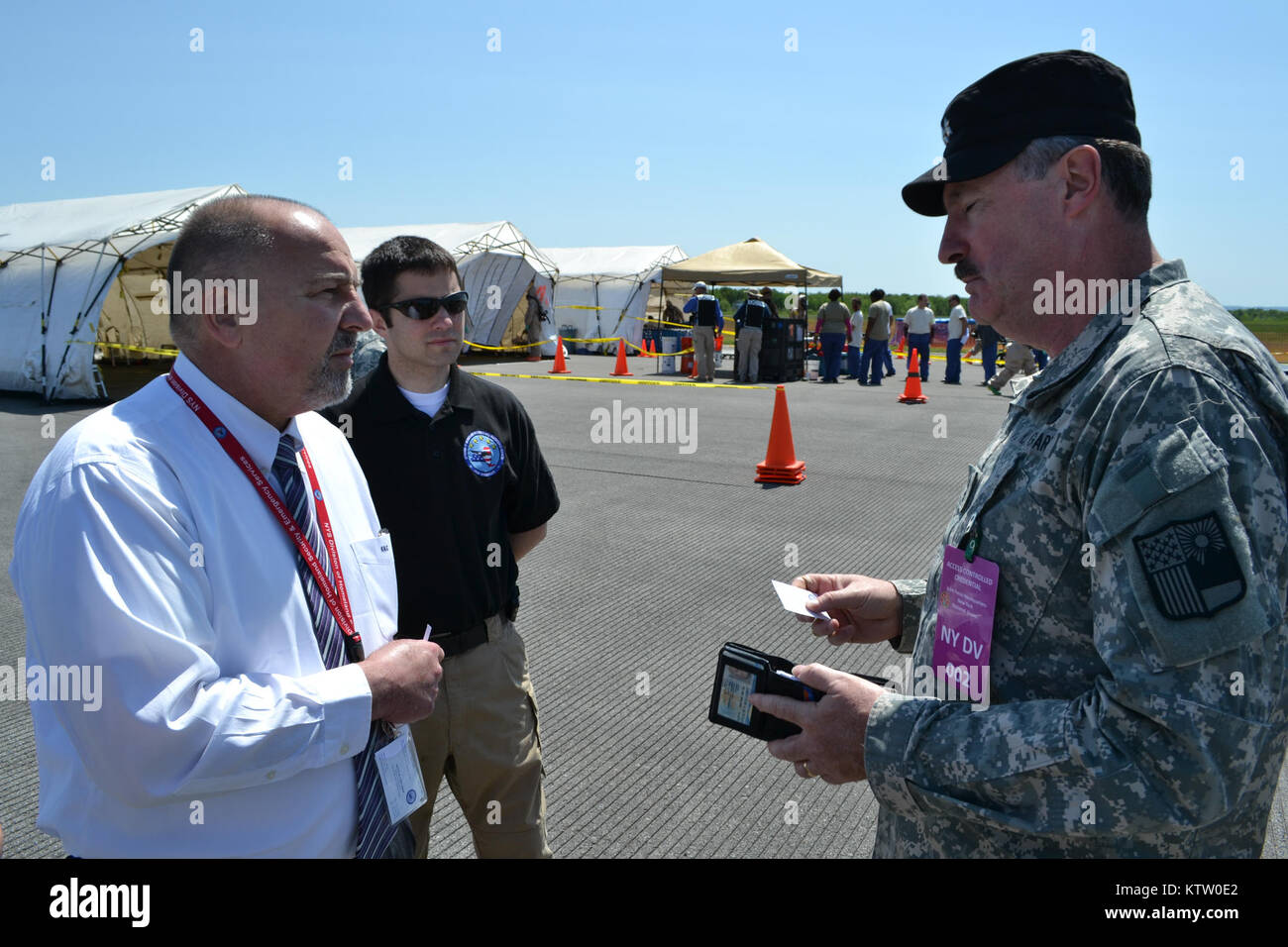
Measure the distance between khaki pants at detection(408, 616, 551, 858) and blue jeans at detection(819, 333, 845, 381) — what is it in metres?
18.3

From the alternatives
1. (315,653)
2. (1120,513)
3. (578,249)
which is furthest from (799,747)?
(578,249)

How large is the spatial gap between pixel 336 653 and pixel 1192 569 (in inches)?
60.2

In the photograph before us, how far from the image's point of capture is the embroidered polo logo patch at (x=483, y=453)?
9.20 ft

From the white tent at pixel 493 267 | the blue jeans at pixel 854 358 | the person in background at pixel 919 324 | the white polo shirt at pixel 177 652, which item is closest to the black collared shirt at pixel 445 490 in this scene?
the white polo shirt at pixel 177 652

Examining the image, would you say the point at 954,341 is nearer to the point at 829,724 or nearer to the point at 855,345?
the point at 855,345

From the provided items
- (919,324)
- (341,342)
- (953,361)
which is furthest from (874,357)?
(341,342)

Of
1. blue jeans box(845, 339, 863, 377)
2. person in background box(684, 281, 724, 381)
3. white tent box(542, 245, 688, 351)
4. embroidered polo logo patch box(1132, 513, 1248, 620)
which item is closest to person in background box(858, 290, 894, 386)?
blue jeans box(845, 339, 863, 377)

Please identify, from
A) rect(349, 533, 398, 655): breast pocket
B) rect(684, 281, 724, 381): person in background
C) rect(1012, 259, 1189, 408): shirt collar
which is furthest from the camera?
rect(684, 281, 724, 381): person in background

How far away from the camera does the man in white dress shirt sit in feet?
4.53

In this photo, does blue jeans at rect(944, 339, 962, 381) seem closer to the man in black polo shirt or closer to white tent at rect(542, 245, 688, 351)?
white tent at rect(542, 245, 688, 351)

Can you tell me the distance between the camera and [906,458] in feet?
34.3

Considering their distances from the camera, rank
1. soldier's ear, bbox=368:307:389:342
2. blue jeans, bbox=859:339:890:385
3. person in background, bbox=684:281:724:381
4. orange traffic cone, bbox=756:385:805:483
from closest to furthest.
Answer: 1. soldier's ear, bbox=368:307:389:342
2. orange traffic cone, bbox=756:385:805:483
3. person in background, bbox=684:281:724:381
4. blue jeans, bbox=859:339:890:385

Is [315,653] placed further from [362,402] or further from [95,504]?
[362,402]

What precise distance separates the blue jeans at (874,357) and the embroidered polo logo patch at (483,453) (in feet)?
59.1
